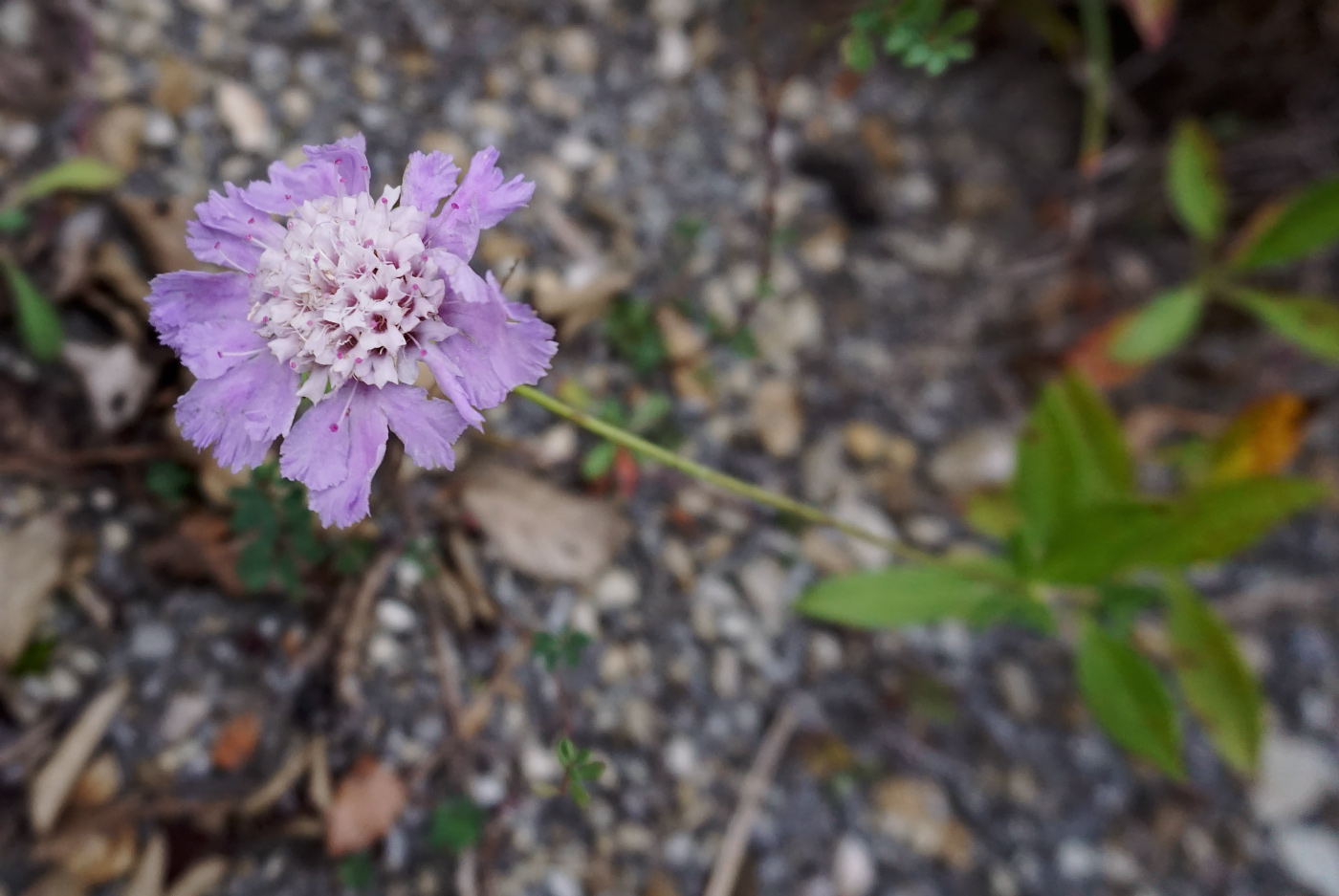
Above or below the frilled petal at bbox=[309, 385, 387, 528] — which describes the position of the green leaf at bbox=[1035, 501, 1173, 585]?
below

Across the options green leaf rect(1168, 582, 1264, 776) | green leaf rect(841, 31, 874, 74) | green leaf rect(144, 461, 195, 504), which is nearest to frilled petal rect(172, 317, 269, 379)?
green leaf rect(144, 461, 195, 504)

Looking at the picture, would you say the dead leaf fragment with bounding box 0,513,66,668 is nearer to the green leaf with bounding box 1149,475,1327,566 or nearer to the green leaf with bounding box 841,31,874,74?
the green leaf with bounding box 841,31,874,74

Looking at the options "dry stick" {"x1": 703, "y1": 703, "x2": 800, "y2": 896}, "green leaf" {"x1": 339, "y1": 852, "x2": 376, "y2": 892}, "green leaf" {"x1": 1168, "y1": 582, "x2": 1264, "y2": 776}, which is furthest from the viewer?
"green leaf" {"x1": 1168, "y1": 582, "x2": 1264, "y2": 776}

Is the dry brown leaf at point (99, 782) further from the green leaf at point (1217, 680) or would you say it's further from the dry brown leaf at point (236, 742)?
the green leaf at point (1217, 680)

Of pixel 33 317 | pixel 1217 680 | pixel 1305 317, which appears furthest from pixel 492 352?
pixel 1305 317

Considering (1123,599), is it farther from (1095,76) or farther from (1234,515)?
(1095,76)

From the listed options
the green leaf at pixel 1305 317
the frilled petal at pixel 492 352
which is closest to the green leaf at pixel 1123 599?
the green leaf at pixel 1305 317
